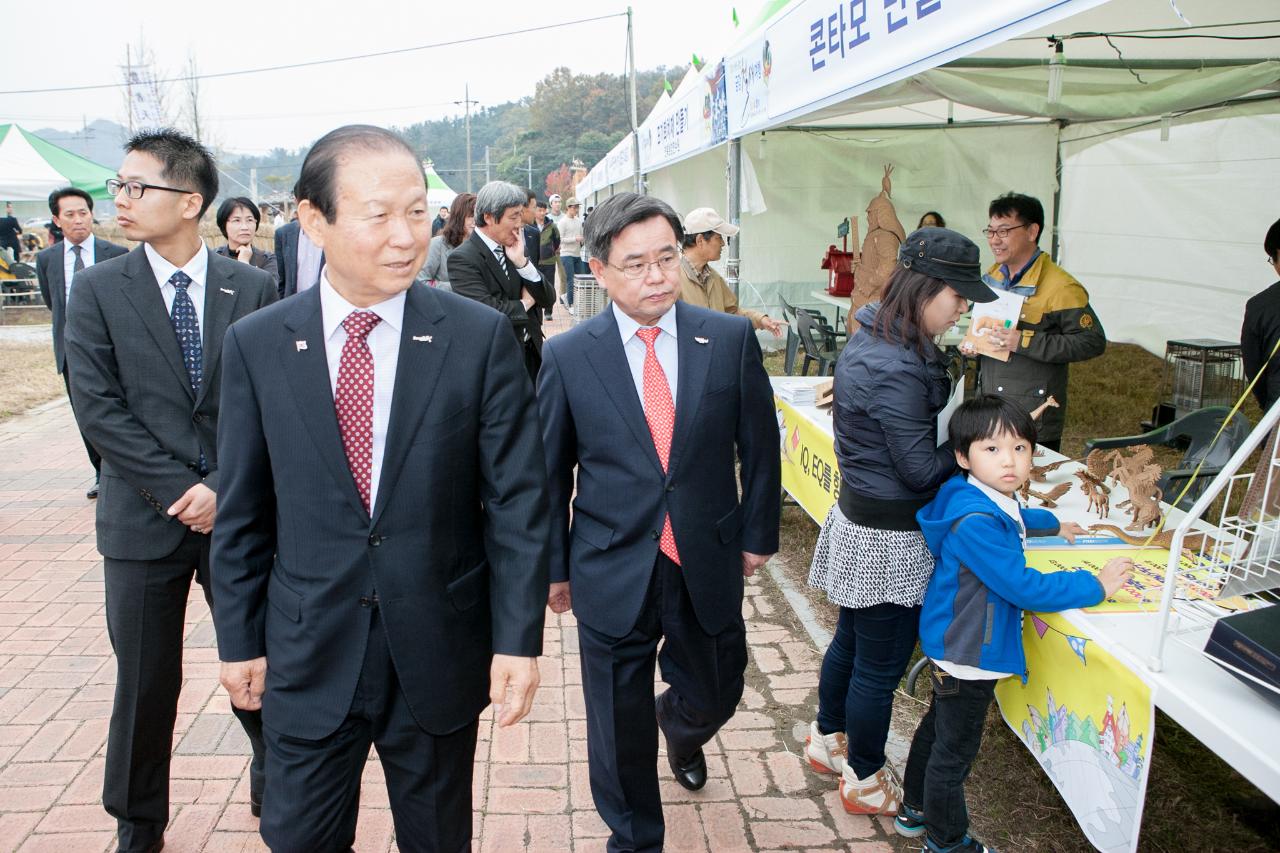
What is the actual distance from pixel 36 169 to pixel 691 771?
2112 cm

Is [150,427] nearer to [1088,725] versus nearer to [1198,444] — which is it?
[1088,725]

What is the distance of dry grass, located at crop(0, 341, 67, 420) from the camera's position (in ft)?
33.3

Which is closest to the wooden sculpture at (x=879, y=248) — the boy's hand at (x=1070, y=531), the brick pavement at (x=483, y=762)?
the brick pavement at (x=483, y=762)

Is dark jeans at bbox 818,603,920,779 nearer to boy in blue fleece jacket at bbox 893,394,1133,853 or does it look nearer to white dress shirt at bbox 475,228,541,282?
boy in blue fleece jacket at bbox 893,394,1133,853

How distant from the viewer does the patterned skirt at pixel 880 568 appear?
9.09 feet

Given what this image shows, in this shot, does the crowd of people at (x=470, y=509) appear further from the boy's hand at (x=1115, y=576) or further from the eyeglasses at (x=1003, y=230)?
the eyeglasses at (x=1003, y=230)

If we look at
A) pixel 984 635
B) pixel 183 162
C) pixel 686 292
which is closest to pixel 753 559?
pixel 984 635

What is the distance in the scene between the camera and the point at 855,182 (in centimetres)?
1146

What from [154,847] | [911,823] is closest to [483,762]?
[154,847]

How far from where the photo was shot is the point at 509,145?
303 feet

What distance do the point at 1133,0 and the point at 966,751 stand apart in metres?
4.07

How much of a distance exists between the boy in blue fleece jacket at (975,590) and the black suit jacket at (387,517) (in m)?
1.18

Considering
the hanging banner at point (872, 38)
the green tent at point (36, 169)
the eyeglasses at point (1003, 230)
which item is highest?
the green tent at point (36, 169)

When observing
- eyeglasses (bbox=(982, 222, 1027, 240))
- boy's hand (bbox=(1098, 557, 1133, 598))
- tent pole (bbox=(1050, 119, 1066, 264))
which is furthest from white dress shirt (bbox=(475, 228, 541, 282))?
tent pole (bbox=(1050, 119, 1066, 264))
